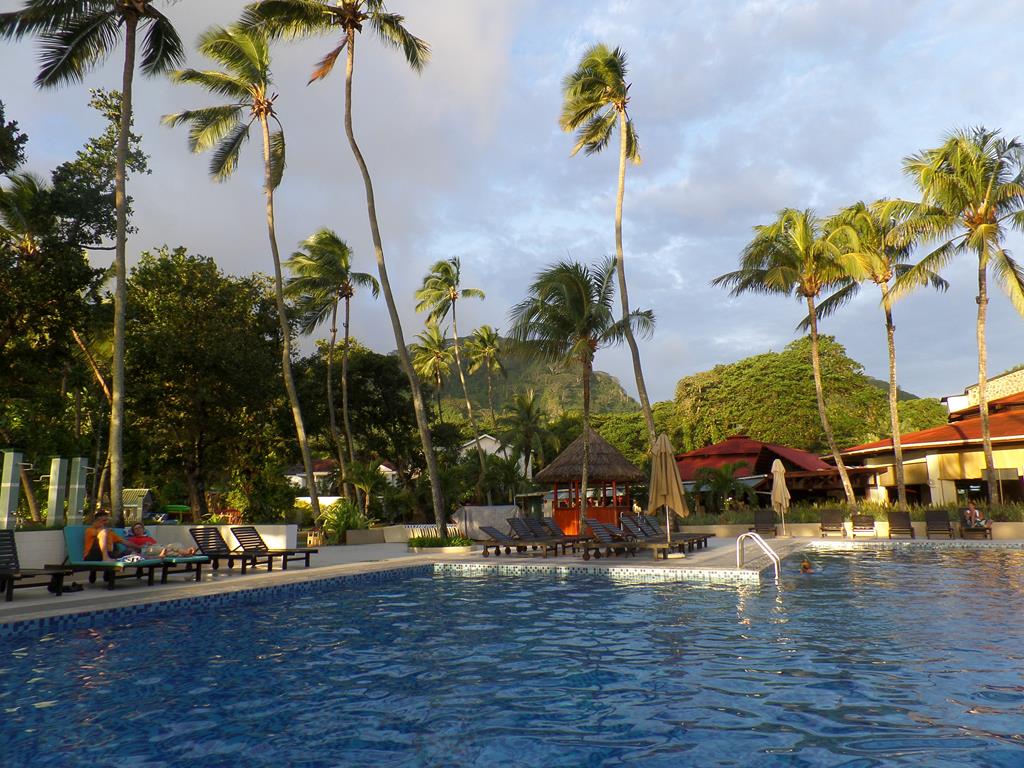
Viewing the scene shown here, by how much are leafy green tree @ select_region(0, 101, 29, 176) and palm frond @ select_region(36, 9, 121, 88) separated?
2.10 metres

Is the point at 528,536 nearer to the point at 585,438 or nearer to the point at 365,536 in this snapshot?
the point at 585,438

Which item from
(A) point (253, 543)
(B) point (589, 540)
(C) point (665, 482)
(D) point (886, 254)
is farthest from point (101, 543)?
(D) point (886, 254)

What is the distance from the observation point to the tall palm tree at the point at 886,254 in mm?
24391

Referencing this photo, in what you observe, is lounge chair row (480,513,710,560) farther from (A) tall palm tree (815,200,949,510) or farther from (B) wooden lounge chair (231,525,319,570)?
(A) tall palm tree (815,200,949,510)

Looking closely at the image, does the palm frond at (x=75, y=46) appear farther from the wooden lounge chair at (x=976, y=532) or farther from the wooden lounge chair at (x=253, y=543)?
the wooden lounge chair at (x=976, y=532)

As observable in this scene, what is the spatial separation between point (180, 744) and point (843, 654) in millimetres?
5801

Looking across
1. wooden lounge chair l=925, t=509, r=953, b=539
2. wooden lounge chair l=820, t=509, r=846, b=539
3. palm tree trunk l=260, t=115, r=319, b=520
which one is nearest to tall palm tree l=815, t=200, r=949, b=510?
wooden lounge chair l=820, t=509, r=846, b=539

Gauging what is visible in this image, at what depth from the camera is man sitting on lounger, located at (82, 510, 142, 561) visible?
11.4 meters

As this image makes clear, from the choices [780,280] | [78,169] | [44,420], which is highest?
[78,169]

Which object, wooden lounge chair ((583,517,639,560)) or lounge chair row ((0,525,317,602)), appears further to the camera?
wooden lounge chair ((583,517,639,560))

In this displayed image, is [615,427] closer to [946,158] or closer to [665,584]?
[946,158]

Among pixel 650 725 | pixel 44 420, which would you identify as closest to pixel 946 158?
pixel 650 725

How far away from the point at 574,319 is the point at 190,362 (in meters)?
12.9

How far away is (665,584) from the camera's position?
1238cm
